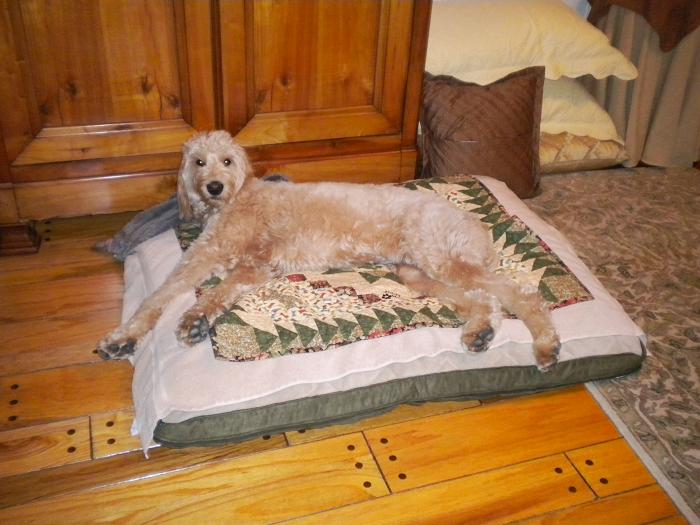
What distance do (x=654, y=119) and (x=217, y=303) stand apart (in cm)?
322

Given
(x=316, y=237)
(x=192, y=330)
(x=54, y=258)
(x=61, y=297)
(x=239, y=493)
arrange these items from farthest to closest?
(x=54, y=258) → (x=61, y=297) → (x=316, y=237) → (x=192, y=330) → (x=239, y=493)

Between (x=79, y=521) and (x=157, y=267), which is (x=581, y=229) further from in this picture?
(x=79, y=521)

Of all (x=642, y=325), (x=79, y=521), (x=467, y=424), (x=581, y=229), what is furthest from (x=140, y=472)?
(x=581, y=229)

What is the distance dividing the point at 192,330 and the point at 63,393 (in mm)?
543

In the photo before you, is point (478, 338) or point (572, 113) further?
point (572, 113)

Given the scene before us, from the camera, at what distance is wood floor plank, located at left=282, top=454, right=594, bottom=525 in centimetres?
203

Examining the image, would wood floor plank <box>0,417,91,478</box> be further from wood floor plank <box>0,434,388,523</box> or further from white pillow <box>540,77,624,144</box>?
white pillow <box>540,77,624,144</box>

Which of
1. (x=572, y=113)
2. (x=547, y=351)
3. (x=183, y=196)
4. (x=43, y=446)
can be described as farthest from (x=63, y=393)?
(x=572, y=113)

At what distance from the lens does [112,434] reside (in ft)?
7.38

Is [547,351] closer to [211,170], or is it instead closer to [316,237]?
[316,237]

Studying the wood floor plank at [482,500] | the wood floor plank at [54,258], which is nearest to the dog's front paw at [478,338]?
the wood floor plank at [482,500]

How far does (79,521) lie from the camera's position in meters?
1.95

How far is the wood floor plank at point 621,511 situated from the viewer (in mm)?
2061

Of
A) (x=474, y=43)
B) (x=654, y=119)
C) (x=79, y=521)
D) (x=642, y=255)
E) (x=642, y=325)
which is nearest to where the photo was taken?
(x=79, y=521)
